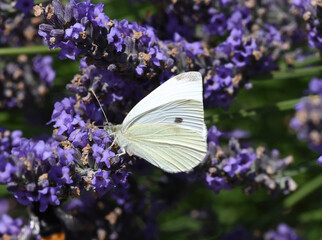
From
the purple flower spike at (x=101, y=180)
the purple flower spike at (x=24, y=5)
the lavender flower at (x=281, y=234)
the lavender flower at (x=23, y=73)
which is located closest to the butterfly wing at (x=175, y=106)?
the purple flower spike at (x=101, y=180)

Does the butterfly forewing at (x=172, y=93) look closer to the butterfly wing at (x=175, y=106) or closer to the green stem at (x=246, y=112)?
the butterfly wing at (x=175, y=106)

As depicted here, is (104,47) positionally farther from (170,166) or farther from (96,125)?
(170,166)

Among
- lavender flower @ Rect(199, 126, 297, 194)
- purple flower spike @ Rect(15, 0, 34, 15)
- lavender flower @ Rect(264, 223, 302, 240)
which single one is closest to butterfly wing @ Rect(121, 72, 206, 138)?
lavender flower @ Rect(199, 126, 297, 194)

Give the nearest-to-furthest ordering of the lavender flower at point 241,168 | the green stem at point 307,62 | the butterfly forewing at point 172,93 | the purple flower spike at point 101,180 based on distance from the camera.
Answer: the purple flower spike at point 101,180 < the butterfly forewing at point 172,93 < the lavender flower at point 241,168 < the green stem at point 307,62

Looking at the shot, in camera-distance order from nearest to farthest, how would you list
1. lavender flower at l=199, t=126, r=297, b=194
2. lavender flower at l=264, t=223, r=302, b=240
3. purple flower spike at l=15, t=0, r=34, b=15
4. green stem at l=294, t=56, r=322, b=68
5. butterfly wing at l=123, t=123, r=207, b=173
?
butterfly wing at l=123, t=123, r=207, b=173 < lavender flower at l=199, t=126, r=297, b=194 < purple flower spike at l=15, t=0, r=34, b=15 < green stem at l=294, t=56, r=322, b=68 < lavender flower at l=264, t=223, r=302, b=240

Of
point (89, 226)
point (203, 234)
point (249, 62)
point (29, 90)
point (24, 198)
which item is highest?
point (249, 62)

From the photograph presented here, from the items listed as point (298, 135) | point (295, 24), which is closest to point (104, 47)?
point (295, 24)

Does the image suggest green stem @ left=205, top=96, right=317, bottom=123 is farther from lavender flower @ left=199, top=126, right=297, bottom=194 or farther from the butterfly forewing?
the butterfly forewing

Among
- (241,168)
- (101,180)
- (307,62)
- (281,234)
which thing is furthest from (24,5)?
(281,234)
